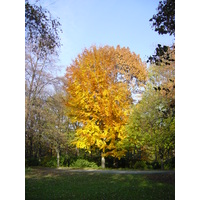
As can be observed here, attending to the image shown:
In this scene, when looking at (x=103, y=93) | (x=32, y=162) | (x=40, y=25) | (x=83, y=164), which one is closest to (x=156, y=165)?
(x=83, y=164)

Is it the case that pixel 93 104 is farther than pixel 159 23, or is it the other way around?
pixel 93 104

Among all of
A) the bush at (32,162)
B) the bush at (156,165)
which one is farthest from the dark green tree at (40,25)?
the bush at (32,162)

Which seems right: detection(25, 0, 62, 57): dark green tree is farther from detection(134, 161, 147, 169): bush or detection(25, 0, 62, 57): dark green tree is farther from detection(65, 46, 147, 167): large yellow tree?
detection(134, 161, 147, 169): bush

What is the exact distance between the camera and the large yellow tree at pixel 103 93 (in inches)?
360

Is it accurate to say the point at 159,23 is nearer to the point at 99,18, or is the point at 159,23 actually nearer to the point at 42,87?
the point at 99,18

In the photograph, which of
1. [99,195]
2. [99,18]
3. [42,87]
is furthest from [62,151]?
[99,195]

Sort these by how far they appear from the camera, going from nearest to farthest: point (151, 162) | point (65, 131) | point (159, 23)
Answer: point (159, 23) < point (151, 162) < point (65, 131)

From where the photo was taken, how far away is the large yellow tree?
9148 millimetres

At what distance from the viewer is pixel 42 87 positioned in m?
9.94

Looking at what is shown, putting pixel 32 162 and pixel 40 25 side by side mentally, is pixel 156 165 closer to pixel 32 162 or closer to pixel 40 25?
pixel 32 162

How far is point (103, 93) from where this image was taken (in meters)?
9.23

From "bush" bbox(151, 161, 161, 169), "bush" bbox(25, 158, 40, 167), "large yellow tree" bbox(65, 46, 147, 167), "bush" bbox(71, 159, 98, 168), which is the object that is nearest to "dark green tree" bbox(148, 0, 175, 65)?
"large yellow tree" bbox(65, 46, 147, 167)

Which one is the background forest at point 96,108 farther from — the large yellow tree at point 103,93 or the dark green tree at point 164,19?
the dark green tree at point 164,19
